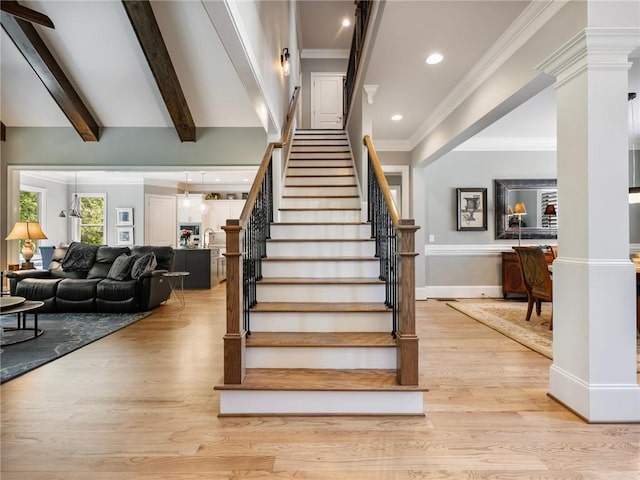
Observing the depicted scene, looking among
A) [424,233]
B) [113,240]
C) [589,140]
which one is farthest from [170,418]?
[113,240]

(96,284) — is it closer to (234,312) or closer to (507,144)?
(234,312)

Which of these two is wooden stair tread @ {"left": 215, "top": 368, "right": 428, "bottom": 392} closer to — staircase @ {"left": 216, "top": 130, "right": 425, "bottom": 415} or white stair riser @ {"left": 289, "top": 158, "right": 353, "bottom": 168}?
staircase @ {"left": 216, "top": 130, "right": 425, "bottom": 415}

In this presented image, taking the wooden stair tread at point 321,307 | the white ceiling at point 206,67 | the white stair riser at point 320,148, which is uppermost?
the white ceiling at point 206,67

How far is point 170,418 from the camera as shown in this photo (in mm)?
2021

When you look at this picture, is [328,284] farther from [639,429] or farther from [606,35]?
[606,35]

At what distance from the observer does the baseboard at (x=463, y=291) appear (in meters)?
5.94

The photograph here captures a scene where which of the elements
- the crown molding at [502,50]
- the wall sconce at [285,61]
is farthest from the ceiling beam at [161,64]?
the crown molding at [502,50]

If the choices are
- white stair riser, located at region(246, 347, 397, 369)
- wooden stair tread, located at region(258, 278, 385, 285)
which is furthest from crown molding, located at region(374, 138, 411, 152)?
white stair riser, located at region(246, 347, 397, 369)

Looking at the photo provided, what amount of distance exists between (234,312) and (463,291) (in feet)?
16.5

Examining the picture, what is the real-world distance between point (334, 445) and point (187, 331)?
8.88 feet

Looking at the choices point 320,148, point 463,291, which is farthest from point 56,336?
point 463,291

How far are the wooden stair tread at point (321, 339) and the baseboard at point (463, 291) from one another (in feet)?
12.7

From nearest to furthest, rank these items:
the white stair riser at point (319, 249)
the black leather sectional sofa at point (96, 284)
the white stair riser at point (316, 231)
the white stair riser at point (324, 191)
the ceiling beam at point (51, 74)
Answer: the white stair riser at point (319, 249) → the white stair riser at point (316, 231) → the ceiling beam at point (51, 74) → the white stair riser at point (324, 191) → the black leather sectional sofa at point (96, 284)

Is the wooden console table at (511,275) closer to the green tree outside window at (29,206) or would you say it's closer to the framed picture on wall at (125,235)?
the framed picture on wall at (125,235)
